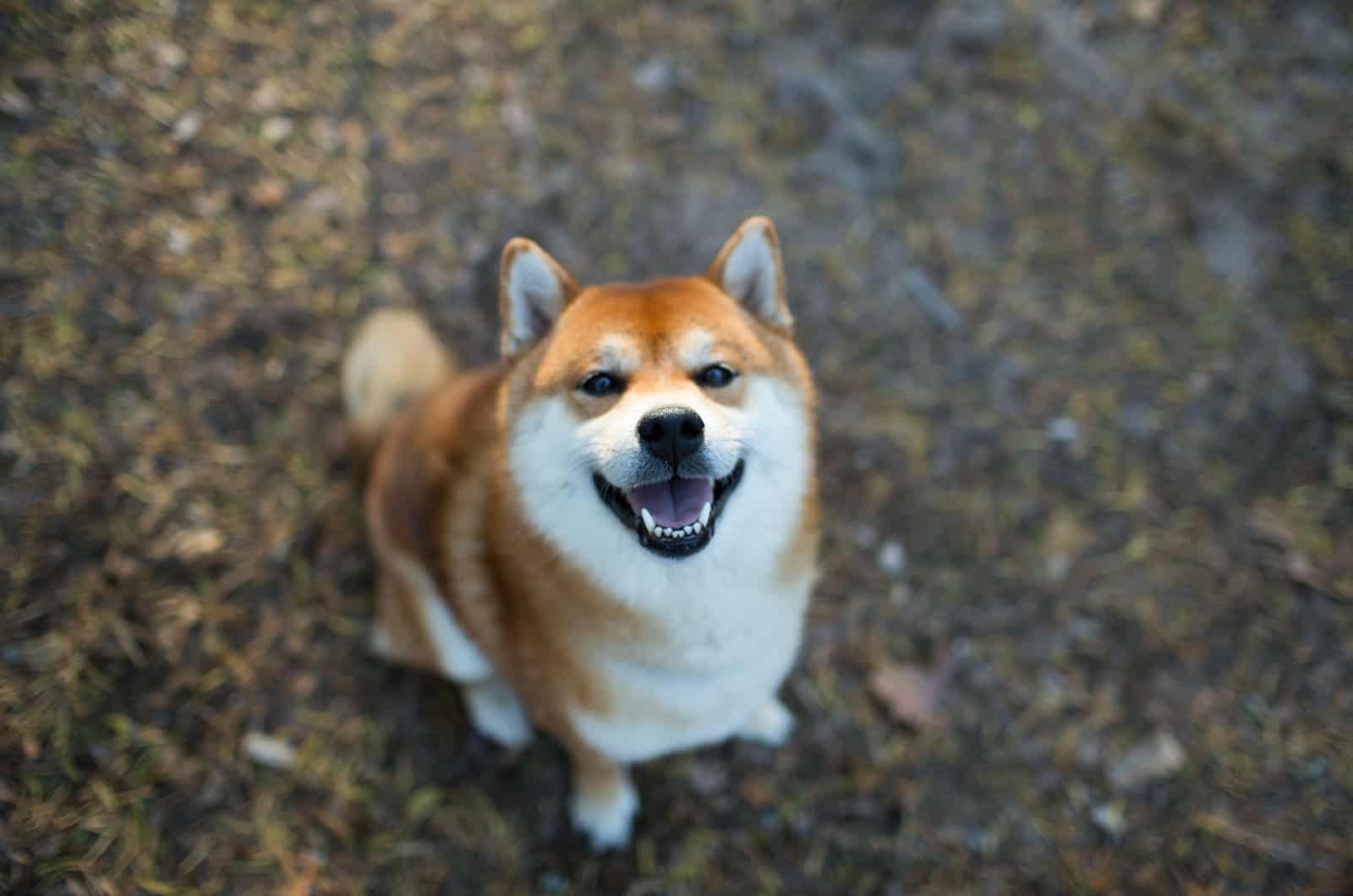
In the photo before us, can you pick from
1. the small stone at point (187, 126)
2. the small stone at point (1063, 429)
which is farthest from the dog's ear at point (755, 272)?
the small stone at point (187, 126)

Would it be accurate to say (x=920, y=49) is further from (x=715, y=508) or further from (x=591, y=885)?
(x=591, y=885)

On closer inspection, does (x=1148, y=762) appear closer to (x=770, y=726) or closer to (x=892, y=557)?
(x=892, y=557)

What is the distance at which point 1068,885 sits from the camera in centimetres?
267

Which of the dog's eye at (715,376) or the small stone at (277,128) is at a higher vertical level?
the small stone at (277,128)

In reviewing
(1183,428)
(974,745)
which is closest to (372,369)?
(974,745)

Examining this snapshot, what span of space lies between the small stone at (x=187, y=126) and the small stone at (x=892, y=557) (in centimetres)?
327

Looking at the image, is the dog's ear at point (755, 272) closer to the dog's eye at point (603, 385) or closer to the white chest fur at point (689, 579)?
the white chest fur at point (689, 579)

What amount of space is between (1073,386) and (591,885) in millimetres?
2735

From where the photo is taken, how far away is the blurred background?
8.77 ft

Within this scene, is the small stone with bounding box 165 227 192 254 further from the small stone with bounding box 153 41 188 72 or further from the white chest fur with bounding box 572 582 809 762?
the white chest fur with bounding box 572 582 809 762

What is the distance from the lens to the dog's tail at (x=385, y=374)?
2.84 metres

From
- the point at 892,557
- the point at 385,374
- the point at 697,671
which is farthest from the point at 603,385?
the point at 892,557

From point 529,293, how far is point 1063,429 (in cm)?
239

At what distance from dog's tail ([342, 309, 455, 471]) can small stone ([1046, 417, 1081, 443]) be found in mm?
2453
